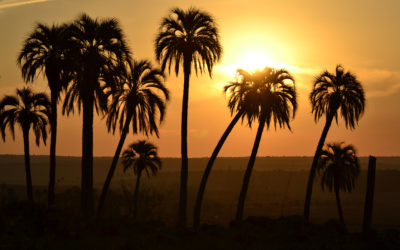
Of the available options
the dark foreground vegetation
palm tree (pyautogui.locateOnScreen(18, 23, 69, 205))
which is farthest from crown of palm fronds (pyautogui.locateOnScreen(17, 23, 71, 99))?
the dark foreground vegetation

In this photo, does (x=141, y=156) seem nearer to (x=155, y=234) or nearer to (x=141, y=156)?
(x=141, y=156)

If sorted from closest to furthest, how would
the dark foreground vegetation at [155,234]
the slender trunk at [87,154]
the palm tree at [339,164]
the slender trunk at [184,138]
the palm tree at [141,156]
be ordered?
the dark foreground vegetation at [155,234]
the slender trunk at [87,154]
the slender trunk at [184,138]
the palm tree at [339,164]
the palm tree at [141,156]

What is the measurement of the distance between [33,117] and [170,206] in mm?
41656

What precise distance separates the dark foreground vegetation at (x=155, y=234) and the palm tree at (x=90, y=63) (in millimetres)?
16462

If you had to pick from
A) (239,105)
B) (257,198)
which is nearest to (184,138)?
(239,105)

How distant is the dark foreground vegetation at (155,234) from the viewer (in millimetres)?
22500

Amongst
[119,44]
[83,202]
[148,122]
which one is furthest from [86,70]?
[83,202]

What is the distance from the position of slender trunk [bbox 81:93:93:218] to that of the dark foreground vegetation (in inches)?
578

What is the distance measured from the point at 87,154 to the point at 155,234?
17982mm

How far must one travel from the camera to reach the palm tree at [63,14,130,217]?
42.3 metres

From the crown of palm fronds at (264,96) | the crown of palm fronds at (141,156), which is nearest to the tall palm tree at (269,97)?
the crown of palm fronds at (264,96)

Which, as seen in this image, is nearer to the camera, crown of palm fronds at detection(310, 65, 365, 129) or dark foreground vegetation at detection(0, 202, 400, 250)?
dark foreground vegetation at detection(0, 202, 400, 250)

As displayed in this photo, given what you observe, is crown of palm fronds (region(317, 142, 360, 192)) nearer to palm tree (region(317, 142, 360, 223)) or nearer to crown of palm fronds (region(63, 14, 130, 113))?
palm tree (region(317, 142, 360, 223))

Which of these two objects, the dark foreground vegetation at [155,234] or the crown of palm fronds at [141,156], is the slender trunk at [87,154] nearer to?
the dark foreground vegetation at [155,234]
